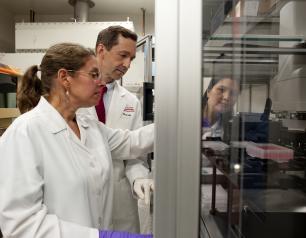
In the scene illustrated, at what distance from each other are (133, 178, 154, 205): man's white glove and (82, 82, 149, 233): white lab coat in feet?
0.20

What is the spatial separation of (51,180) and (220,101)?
637 millimetres

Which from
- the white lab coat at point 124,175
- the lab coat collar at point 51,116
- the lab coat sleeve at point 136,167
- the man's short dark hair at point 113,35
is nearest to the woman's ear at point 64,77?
the lab coat collar at point 51,116

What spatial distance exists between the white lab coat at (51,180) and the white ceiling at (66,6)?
2.84m

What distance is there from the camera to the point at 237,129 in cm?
70

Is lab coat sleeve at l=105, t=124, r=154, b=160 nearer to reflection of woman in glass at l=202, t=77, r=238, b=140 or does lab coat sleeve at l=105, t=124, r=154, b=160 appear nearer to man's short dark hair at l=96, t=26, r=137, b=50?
man's short dark hair at l=96, t=26, r=137, b=50

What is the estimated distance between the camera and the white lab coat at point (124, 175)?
1.52m

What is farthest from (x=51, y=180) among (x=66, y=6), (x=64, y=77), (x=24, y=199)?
(x=66, y=6)

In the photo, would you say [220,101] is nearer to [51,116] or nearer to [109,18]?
[51,116]

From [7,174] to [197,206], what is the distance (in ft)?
2.20

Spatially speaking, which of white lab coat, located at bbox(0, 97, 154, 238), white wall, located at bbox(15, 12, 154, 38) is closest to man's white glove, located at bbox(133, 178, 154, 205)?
white lab coat, located at bbox(0, 97, 154, 238)

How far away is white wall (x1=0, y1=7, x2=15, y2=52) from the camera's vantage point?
13.1ft

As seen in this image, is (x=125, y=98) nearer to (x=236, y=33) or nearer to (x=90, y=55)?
(x=90, y=55)

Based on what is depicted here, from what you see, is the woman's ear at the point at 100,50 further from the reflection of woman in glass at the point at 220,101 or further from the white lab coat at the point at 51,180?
the reflection of woman in glass at the point at 220,101

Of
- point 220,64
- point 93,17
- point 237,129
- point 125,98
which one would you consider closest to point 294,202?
point 237,129
